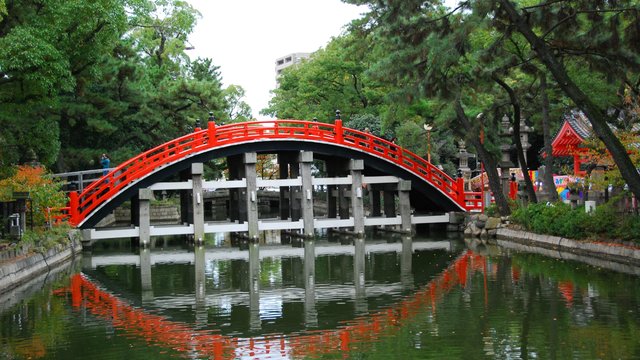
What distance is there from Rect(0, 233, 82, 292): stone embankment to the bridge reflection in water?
98 cm

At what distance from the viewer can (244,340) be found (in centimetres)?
1216

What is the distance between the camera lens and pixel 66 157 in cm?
3512

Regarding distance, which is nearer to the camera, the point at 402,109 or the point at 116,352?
the point at 116,352

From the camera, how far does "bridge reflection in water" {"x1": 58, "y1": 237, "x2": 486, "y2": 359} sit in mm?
11891

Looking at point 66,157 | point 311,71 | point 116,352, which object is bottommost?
point 116,352

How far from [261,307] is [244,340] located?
316 centimetres

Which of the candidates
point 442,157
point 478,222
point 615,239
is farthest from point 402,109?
point 442,157

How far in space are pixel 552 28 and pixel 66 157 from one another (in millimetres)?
23474

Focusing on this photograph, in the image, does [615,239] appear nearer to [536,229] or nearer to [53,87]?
[536,229]

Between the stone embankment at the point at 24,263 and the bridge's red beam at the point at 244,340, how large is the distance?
1.25m

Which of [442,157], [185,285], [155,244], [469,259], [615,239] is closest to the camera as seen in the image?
[185,285]

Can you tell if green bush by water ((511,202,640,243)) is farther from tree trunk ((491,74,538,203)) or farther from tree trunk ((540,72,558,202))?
tree trunk ((540,72,558,202))

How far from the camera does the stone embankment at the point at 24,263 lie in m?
17.5

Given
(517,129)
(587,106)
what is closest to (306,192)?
(517,129)
